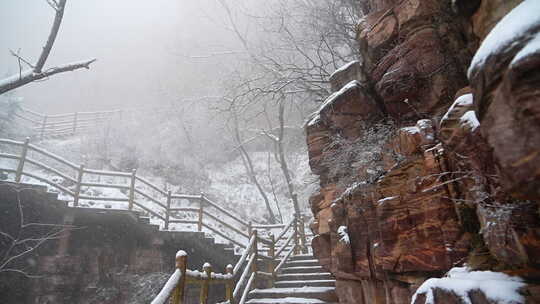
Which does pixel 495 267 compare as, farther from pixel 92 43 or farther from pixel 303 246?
pixel 92 43

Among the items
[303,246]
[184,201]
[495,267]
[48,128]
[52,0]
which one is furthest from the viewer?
[48,128]

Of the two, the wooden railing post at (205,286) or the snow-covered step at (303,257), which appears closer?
the wooden railing post at (205,286)

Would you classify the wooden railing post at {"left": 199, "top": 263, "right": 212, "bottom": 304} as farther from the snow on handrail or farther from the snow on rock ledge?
the snow on rock ledge

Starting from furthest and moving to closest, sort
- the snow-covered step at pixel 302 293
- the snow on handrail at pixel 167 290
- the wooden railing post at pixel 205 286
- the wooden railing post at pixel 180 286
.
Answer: the snow-covered step at pixel 302 293, the wooden railing post at pixel 205 286, the wooden railing post at pixel 180 286, the snow on handrail at pixel 167 290

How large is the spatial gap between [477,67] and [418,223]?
5.65ft

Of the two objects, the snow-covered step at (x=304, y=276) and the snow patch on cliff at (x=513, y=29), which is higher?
the snow patch on cliff at (x=513, y=29)

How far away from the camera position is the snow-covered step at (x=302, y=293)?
5918 millimetres

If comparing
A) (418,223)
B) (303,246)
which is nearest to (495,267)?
(418,223)

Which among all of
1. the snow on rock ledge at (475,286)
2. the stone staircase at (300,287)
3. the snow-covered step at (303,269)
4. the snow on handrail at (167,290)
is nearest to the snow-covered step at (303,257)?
the stone staircase at (300,287)

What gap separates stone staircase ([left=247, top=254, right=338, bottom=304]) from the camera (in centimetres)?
596

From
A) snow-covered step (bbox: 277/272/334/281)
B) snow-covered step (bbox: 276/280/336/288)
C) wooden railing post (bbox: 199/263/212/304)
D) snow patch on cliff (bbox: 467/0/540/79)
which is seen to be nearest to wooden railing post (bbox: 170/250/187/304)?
wooden railing post (bbox: 199/263/212/304)

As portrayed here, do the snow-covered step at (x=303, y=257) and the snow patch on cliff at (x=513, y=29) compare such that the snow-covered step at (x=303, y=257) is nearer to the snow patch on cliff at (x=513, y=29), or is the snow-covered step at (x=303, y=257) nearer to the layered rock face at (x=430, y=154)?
the layered rock face at (x=430, y=154)

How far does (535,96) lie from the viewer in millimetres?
1273

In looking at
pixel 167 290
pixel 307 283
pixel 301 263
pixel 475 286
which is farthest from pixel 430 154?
pixel 301 263
